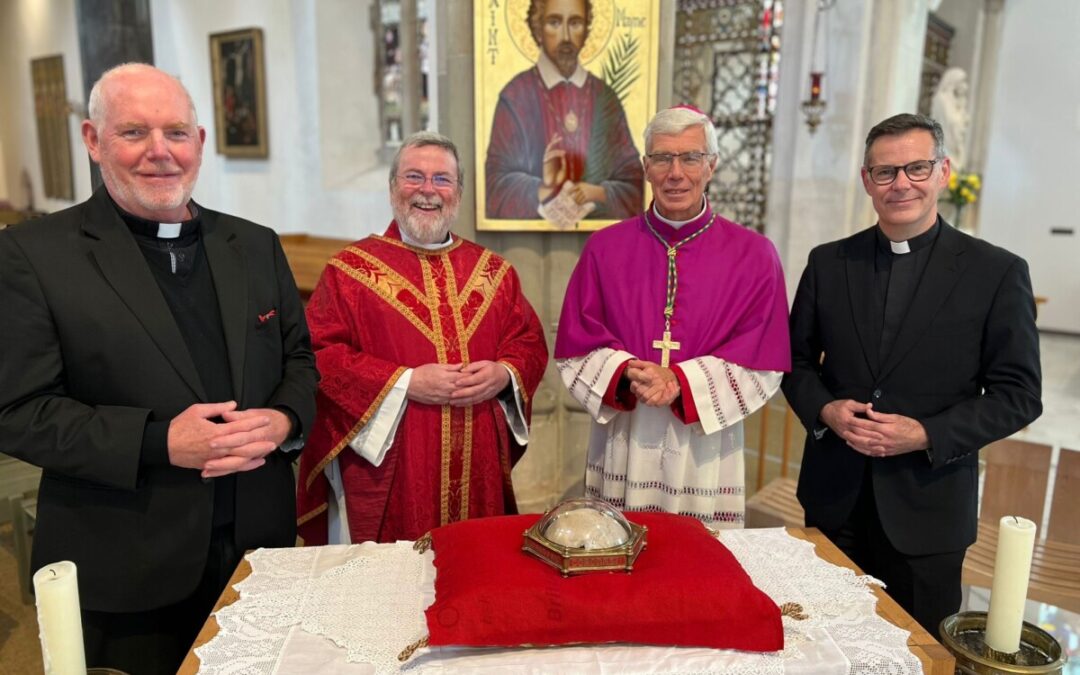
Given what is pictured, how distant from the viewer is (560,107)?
13.2 ft

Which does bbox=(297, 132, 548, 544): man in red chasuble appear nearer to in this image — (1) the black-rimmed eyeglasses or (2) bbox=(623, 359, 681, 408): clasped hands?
(2) bbox=(623, 359, 681, 408): clasped hands

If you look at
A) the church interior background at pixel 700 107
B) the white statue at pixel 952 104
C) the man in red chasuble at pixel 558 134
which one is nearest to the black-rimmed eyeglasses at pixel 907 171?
the church interior background at pixel 700 107

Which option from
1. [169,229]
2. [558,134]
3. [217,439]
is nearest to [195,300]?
[169,229]

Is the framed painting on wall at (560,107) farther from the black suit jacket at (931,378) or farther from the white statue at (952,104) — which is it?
the white statue at (952,104)

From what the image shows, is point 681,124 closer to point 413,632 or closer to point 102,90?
point 102,90

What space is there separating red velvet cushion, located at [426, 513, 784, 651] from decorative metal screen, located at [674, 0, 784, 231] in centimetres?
676

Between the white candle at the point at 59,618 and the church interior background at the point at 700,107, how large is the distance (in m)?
2.83

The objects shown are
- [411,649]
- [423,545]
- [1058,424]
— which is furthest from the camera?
[1058,424]

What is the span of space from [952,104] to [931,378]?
8.85 metres

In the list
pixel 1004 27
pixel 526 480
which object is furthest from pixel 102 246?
pixel 1004 27

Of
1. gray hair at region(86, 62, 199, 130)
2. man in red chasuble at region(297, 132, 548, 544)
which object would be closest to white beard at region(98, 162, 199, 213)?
gray hair at region(86, 62, 199, 130)

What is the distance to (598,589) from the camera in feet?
4.94

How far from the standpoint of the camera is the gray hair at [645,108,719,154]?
8.25 feet

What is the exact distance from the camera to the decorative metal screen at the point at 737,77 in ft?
26.0
